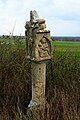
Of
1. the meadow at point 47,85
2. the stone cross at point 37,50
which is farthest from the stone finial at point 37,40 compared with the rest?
the meadow at point 47,85

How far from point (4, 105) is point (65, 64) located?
6.43 ft

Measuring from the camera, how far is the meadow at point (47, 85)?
615 cm

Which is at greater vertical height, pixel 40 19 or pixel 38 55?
pixel 40 19

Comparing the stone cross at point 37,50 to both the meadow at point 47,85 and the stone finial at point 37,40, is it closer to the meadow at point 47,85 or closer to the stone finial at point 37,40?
the stone finial at point 37,40

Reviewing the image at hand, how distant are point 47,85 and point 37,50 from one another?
1.58 meters

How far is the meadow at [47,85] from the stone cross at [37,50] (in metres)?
0.28

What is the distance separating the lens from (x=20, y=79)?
7.64 meters

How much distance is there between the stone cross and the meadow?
11.2 inches

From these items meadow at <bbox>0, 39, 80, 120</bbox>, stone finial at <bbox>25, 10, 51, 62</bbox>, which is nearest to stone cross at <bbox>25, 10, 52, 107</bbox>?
stone finial at <bbox>25, 10, 51, 62</bbox>

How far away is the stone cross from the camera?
630 cm

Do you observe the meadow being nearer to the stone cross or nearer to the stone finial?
the stone cross

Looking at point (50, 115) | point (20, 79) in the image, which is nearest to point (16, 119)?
point (50, 115)

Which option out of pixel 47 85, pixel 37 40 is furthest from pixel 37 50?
pixel 47 85

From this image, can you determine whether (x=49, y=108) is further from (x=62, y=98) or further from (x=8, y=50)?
(x=8, y=50)
